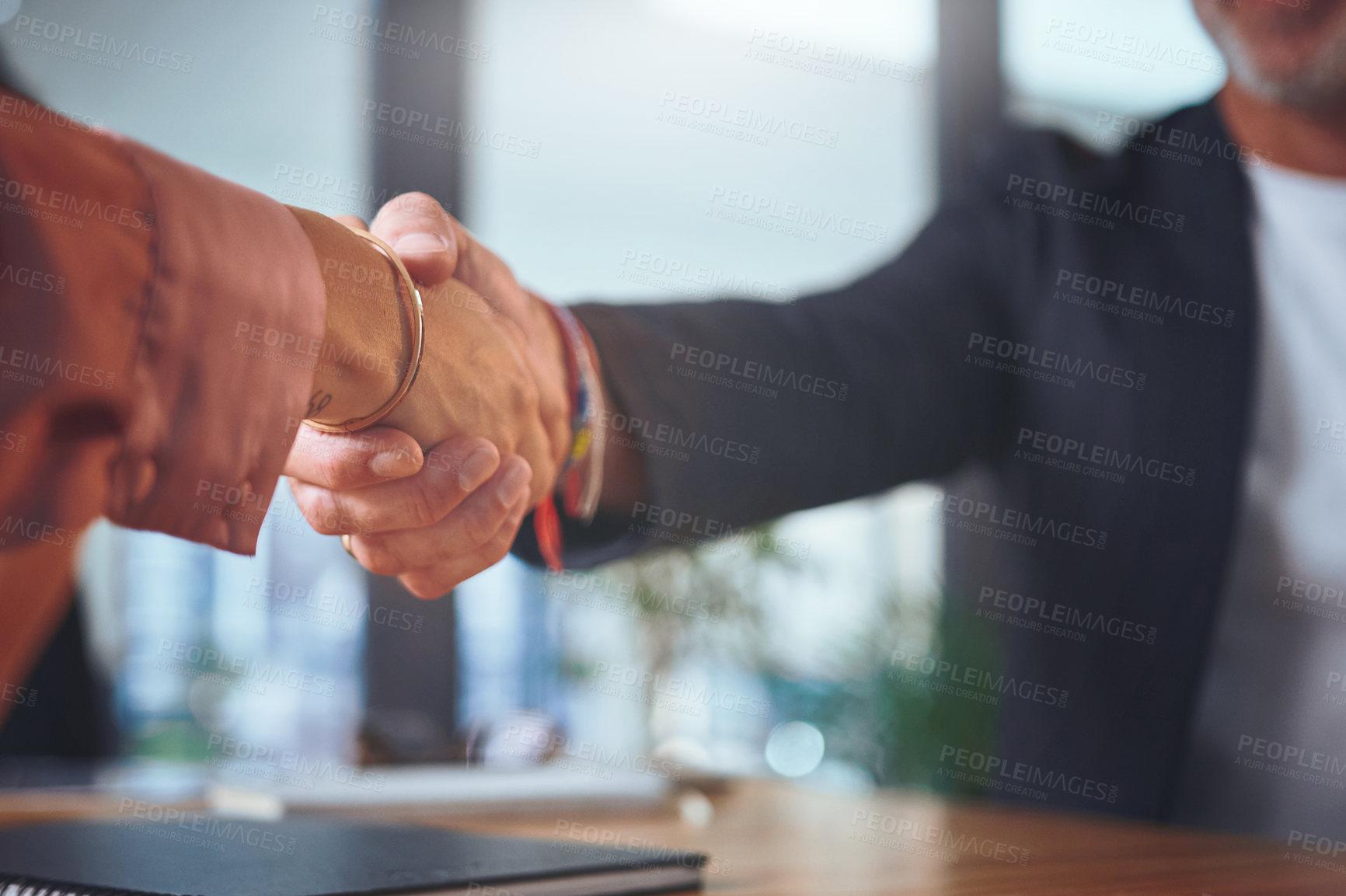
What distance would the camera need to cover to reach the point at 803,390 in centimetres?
81

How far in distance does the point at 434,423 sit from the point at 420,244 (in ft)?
0.22

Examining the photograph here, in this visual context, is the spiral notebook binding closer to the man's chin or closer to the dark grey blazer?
the dark grey blazer

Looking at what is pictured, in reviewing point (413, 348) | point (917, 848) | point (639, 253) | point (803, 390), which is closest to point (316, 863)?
point (413, 348)

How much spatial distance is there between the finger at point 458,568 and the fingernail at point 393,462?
48mm

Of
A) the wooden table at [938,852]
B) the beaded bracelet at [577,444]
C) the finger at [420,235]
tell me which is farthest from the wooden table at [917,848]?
the finger at [420,235]

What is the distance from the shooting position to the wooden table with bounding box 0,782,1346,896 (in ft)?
1.33

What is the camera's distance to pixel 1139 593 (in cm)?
92

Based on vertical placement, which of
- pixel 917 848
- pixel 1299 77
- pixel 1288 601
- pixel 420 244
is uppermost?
pixel 1299 77

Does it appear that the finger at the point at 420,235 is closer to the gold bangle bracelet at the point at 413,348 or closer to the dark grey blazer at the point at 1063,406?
the gold bangle bracelet at the point at 413,348

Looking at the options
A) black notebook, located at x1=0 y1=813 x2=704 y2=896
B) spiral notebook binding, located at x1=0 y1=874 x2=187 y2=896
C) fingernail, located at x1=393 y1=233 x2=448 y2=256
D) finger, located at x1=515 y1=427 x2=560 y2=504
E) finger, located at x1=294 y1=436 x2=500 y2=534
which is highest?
fingernail, located at x1=393 y1=233 x2=448 y2=256

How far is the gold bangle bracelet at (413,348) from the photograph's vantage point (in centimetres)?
30

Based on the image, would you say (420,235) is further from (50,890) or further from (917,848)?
(917,848)

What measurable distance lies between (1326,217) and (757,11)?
1885 millimetres

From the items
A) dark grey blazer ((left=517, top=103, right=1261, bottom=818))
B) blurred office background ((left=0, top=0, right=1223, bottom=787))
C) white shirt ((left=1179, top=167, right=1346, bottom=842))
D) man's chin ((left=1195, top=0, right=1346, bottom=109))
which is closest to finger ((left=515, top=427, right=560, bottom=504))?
dark grey blazer ((left=517, top=103, right=1261, bottom=818))
